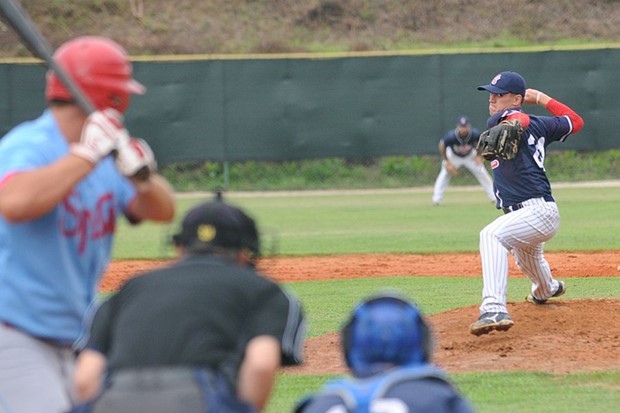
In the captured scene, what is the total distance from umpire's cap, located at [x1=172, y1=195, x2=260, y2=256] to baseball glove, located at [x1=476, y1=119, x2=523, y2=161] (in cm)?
513

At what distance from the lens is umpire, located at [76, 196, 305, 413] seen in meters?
3.14

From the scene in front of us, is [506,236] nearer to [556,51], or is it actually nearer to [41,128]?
[41,128]

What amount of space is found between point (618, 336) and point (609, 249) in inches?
266

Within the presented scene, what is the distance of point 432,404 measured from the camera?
3.05m

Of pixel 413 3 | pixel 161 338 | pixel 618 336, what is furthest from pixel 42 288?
pixel 413 3

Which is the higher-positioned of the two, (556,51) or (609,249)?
(556,51)

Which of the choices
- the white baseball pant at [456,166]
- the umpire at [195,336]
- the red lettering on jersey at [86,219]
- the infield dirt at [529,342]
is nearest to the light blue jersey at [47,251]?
the red lettering on jersey at [86,219]

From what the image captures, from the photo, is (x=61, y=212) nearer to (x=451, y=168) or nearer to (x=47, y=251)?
(x=47, y=251)

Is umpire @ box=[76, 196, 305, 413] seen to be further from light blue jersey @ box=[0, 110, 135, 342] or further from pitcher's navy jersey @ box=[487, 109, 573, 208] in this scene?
pitcher's navy jersey @ box=[487, 109, 573, 208]

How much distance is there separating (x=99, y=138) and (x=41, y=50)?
26.5 inches

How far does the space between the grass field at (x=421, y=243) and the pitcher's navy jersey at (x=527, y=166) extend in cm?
135

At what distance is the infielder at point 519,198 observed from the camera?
325 inches

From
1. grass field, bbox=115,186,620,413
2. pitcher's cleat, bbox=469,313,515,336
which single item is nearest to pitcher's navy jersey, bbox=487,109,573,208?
pitcher's cleat, bbox=469,313,515,336

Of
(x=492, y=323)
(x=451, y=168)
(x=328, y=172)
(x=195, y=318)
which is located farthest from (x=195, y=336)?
(x=328, y=172)
